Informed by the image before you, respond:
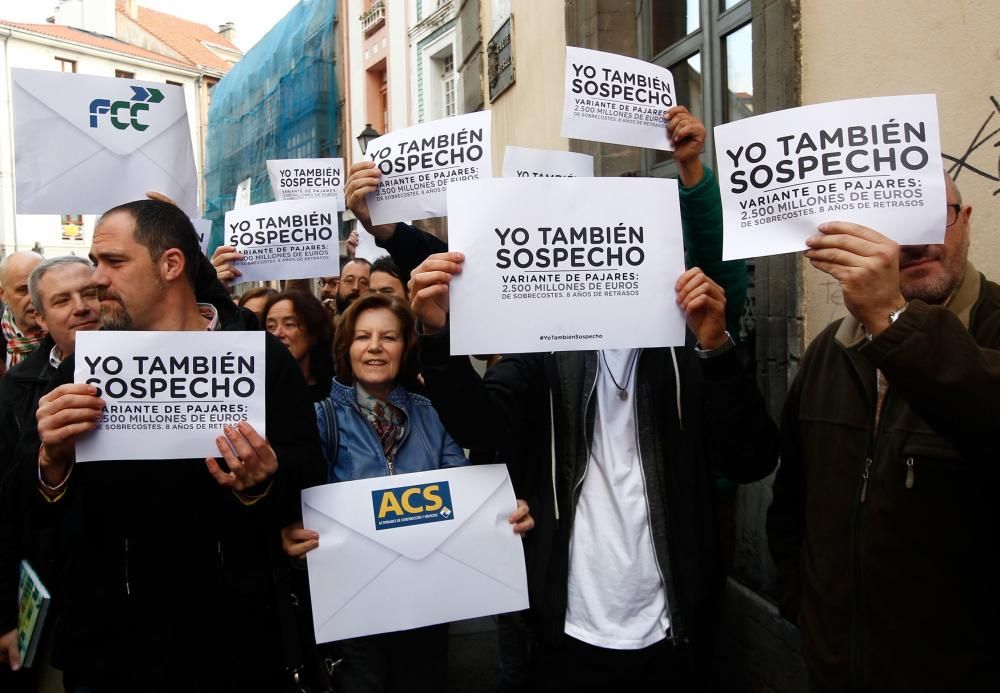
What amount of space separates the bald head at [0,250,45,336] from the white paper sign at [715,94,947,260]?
3.46 metres

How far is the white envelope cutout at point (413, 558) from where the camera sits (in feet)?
8.31

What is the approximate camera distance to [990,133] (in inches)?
104

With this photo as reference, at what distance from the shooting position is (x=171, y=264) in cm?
241

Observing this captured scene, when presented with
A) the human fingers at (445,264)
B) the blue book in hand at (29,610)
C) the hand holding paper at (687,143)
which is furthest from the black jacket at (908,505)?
the blue book in hand at (29,610)

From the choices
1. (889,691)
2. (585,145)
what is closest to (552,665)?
(889,691)

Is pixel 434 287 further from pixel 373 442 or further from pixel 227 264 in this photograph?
pixel 227 264

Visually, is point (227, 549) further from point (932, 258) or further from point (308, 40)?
point (308, 40)

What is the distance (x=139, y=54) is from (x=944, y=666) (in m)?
43.8

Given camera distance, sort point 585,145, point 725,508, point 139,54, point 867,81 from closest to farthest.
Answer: point 867,81, point 725,508, point 585,145, point 139,54

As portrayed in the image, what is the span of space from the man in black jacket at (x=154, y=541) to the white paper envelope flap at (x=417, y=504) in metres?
0.24

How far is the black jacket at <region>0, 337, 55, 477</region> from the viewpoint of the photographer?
113 inches

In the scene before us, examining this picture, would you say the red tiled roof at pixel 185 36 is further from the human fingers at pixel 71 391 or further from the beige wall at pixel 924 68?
the human fingers at pixel 71 391

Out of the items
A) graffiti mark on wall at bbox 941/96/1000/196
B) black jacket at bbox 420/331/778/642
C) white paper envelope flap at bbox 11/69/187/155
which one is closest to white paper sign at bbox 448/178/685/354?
black jacket at bbox 420/331/778/642

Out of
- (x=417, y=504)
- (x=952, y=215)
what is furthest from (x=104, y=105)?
(x=952, y=215)
